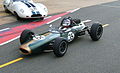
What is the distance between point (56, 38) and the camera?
604 cm

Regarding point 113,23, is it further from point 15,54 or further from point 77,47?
point 15,54

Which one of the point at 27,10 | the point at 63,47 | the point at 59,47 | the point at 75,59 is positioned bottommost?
the point at 75,59

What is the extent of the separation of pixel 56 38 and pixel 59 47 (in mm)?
341

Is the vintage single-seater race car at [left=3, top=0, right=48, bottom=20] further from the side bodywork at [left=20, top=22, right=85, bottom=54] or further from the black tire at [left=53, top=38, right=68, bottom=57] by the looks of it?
the black tire at [left=53, top=38, right=68, bottom=57]

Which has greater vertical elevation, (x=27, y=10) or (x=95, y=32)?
(x=27, y=10)

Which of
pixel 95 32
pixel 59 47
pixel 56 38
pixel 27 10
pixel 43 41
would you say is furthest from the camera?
pixel 27 10

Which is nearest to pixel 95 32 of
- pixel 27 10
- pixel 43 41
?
pixel 43 41

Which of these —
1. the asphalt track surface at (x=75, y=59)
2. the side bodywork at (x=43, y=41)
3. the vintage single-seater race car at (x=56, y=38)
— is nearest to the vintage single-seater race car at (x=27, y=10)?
the asphalt track surface at (x=75, y=59)

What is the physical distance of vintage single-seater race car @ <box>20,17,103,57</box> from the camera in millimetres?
5906

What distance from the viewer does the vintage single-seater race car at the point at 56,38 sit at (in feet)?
19.4

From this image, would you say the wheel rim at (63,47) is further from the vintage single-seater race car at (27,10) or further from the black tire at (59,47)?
the vintage single-seater race car at (27,10)

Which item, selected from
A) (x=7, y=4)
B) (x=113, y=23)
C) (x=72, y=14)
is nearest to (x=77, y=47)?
(x=113, y=23)

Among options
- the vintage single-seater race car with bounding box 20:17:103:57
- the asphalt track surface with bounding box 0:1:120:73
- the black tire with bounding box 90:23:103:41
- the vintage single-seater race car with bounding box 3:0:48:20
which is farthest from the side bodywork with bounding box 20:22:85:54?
the vintage single-seater race car with bounding box 3:0:48:20

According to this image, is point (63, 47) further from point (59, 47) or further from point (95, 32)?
point (95, 32)
